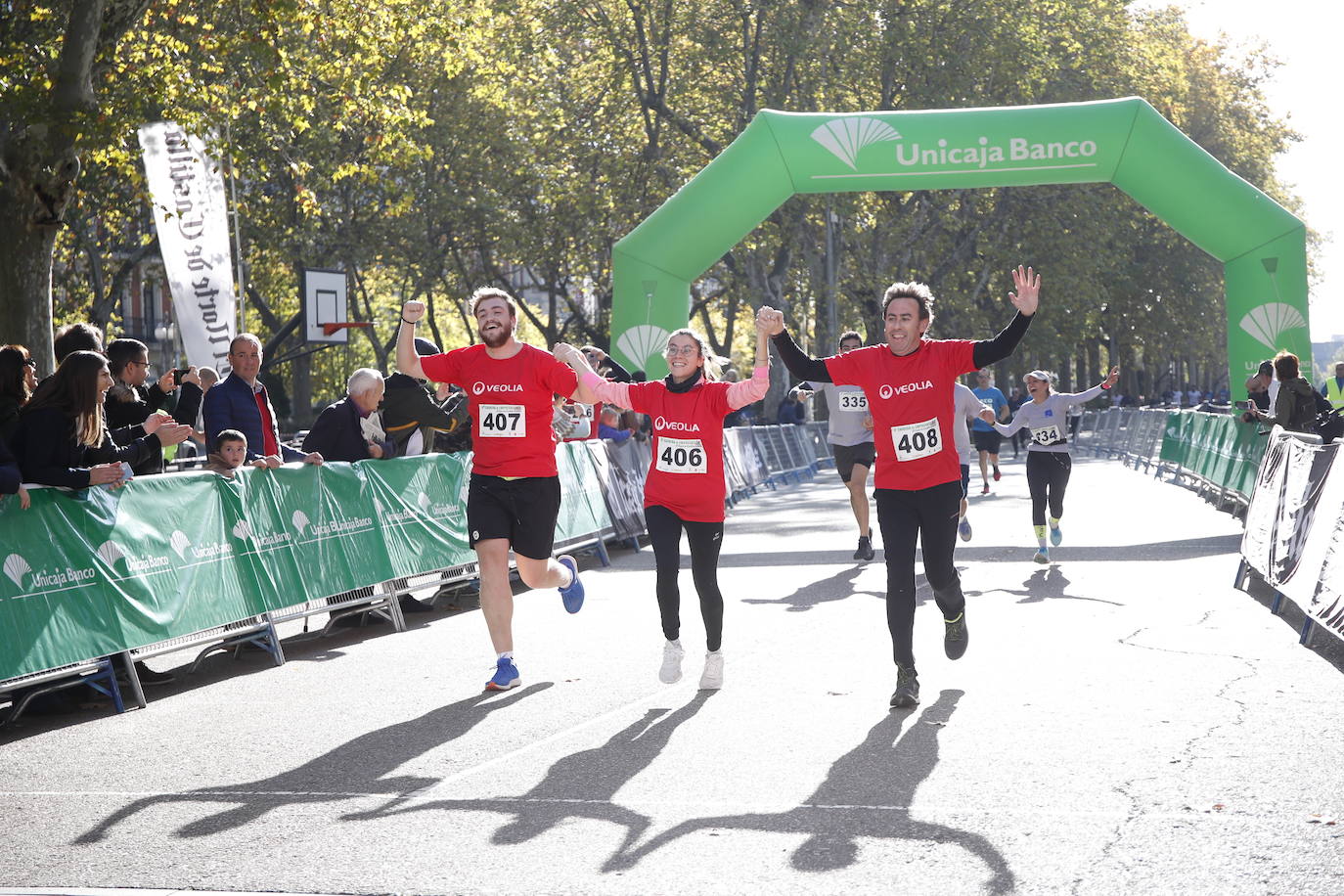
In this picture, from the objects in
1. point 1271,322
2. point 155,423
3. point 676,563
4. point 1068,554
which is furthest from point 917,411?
point 1271,322

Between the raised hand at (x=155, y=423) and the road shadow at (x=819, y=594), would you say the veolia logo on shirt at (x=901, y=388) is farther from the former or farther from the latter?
the road shadow at (x=819, y=594)

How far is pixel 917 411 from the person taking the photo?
286 inches

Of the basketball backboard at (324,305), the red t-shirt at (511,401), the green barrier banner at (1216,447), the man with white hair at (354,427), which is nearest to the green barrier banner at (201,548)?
the man with white hair at (354,427)

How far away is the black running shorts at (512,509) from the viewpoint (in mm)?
7949

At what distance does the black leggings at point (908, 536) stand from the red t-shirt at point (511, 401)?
1.66 metres

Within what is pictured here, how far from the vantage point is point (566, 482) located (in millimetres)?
14273

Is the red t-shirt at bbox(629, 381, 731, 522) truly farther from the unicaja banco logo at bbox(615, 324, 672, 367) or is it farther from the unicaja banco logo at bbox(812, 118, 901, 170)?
the unicaja banco logo at bbox(615, 324, 672, 367)

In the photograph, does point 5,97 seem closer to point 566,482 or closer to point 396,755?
point 566,482

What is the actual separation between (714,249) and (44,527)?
14883 millimetres

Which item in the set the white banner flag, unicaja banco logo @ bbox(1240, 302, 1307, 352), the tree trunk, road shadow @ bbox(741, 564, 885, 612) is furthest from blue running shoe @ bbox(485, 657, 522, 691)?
unicaja banco logo @ bbox(1240, 302, 1307, 352)

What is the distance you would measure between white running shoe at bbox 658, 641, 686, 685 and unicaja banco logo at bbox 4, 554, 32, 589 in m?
2.92

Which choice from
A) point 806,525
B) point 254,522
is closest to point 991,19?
point 806,525

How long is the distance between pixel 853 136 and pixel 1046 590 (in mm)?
10173

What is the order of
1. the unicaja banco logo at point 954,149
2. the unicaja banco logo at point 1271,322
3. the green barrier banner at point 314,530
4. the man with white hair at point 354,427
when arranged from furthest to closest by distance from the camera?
the unicaja banco logo at point 954,149, the unicaja banco logo at point 1271,322, the man with white hair at point 354,427, the green barrier banner at point 314,530
